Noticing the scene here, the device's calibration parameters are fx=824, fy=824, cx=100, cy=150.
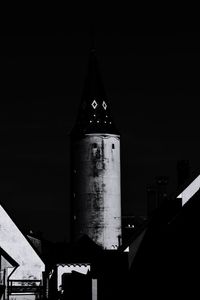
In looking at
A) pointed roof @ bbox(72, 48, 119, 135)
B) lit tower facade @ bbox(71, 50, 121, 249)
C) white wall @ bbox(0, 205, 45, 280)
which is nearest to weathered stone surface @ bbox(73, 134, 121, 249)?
lit tower facade @ bbox(71, 50, 121, 249)

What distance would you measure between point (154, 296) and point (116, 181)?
272 ft

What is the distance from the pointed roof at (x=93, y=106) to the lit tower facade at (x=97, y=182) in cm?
14

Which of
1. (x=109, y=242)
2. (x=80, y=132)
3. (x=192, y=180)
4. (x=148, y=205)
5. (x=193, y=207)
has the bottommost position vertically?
(x=193, y=207)

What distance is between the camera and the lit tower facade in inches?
4048

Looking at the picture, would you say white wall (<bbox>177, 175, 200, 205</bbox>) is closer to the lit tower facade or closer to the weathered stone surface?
the lit tower facade

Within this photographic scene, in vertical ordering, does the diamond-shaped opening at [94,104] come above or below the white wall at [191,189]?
above

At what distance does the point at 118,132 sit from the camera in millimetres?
107125

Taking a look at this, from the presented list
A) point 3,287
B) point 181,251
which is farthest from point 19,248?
point 181,251

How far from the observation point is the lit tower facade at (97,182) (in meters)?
103

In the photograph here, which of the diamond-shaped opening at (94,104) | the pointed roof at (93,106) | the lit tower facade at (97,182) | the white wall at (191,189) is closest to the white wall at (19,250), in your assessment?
the white wall at (191,189)

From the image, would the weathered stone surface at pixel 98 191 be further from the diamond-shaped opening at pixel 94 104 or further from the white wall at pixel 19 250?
the white wall at pixel 19 250

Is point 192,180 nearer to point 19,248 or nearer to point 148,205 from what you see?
point 19,248

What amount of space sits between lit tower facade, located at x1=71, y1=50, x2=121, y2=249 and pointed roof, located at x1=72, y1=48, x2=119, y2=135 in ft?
0.47

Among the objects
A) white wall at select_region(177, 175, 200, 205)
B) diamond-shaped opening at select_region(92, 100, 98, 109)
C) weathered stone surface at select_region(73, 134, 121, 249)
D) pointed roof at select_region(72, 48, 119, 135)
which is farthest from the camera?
diamond-shaped opening at select_region(92, 100, 98, 109)
